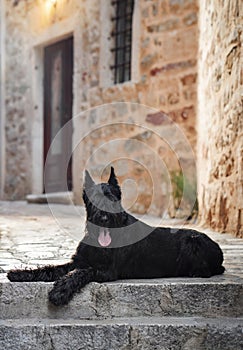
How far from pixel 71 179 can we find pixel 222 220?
4778 millimetres

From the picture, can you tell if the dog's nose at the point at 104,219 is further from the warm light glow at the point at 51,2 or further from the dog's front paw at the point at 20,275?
the warm light glow at the point at 51,2

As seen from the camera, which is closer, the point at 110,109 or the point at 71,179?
the point at 110,109

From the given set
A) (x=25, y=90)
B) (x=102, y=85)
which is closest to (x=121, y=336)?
(x=102, y=85)

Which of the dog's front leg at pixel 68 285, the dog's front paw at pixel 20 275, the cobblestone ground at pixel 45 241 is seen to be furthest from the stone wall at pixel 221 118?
the dog's front paw at pixel 20 275

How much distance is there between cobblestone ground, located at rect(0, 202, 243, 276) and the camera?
10.3 feet

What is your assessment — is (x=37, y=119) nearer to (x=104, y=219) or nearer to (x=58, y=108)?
(x=58, y=108)

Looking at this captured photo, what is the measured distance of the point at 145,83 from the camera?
7.08 meters

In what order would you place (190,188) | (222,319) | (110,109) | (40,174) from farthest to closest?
1. (40,174)
2. (110,109)
3. (190,188)
4. (222,319)

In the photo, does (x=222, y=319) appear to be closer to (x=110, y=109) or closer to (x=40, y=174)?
Result: (x=110, y=109)

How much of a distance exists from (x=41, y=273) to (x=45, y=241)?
5.14 ft

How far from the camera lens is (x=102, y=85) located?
25.9ft

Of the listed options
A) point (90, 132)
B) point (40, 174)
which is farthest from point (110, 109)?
point (40, 174)

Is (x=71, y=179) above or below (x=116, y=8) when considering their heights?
below

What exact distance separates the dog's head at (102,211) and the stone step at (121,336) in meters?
0.41
